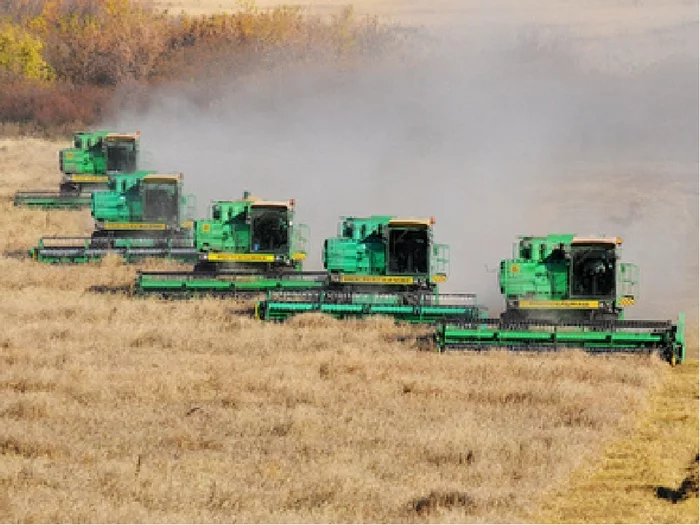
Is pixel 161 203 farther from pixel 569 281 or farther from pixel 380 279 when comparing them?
pixel 569 281

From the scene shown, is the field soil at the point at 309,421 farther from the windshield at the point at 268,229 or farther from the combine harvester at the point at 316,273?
the windshield at the point at 268,229

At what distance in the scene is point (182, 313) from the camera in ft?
110

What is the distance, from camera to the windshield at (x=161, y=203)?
45.4 metres

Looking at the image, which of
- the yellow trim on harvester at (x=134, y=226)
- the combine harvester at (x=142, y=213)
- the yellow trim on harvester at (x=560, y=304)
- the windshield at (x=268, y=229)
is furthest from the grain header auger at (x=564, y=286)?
the yellow trim on harvester at (x=134, y=226)

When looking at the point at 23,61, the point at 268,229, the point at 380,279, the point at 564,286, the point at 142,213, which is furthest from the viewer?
the point at 23,61

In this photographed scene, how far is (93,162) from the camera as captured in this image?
58719mm

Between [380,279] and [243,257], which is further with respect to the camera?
[243,257]

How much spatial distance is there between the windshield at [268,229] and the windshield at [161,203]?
7431mm

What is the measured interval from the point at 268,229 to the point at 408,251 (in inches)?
189

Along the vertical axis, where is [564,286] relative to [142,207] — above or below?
below

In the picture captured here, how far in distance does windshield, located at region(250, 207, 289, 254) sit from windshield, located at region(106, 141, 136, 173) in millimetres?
20005

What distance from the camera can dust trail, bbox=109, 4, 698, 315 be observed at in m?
49.9

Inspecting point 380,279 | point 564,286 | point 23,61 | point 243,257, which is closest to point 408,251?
point 380,279

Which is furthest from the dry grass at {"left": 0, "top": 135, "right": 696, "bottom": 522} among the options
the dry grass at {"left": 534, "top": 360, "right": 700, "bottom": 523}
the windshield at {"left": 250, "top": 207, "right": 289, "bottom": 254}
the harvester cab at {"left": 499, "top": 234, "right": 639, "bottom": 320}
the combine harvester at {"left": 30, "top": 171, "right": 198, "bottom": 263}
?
→ the combine harvester at {"left": 30, "top": 171, "right": 198, "bottom": 263}
